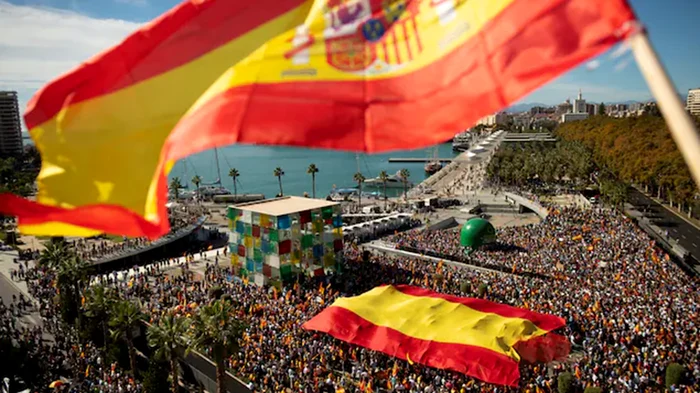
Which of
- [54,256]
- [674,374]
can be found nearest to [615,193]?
[674,374]

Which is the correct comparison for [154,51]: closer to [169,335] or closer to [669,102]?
[669,102]

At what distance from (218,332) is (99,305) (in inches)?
342

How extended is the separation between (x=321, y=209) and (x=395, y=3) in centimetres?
2942

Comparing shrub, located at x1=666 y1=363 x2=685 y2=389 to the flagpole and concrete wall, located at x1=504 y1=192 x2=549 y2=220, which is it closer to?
the flagpole

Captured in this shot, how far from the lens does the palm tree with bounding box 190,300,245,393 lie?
1850 centimetres

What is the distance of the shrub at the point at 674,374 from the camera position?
18.1 m

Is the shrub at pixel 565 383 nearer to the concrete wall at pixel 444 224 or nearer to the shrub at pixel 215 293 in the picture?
the shrub at pixel 215 293

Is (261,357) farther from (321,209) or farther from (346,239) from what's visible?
(346,239)

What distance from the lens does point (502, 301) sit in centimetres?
2734

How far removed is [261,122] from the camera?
5.54 meters

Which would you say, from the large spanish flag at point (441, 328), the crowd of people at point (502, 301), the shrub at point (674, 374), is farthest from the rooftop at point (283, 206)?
the shrub at point (674, 374)

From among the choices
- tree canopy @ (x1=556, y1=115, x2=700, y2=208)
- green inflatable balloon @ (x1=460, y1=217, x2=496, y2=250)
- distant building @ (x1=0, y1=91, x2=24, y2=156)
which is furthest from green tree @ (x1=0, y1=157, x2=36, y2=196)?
tree canopy @ (x1=556, y1=115, x2=700, y2=208)

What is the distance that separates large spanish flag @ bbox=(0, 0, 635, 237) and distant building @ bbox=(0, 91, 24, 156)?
16864 cm

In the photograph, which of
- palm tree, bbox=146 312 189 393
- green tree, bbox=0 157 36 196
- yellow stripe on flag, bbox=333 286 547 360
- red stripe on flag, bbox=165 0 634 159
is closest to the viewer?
red stripe on flag, bbox=165 0 634 159
